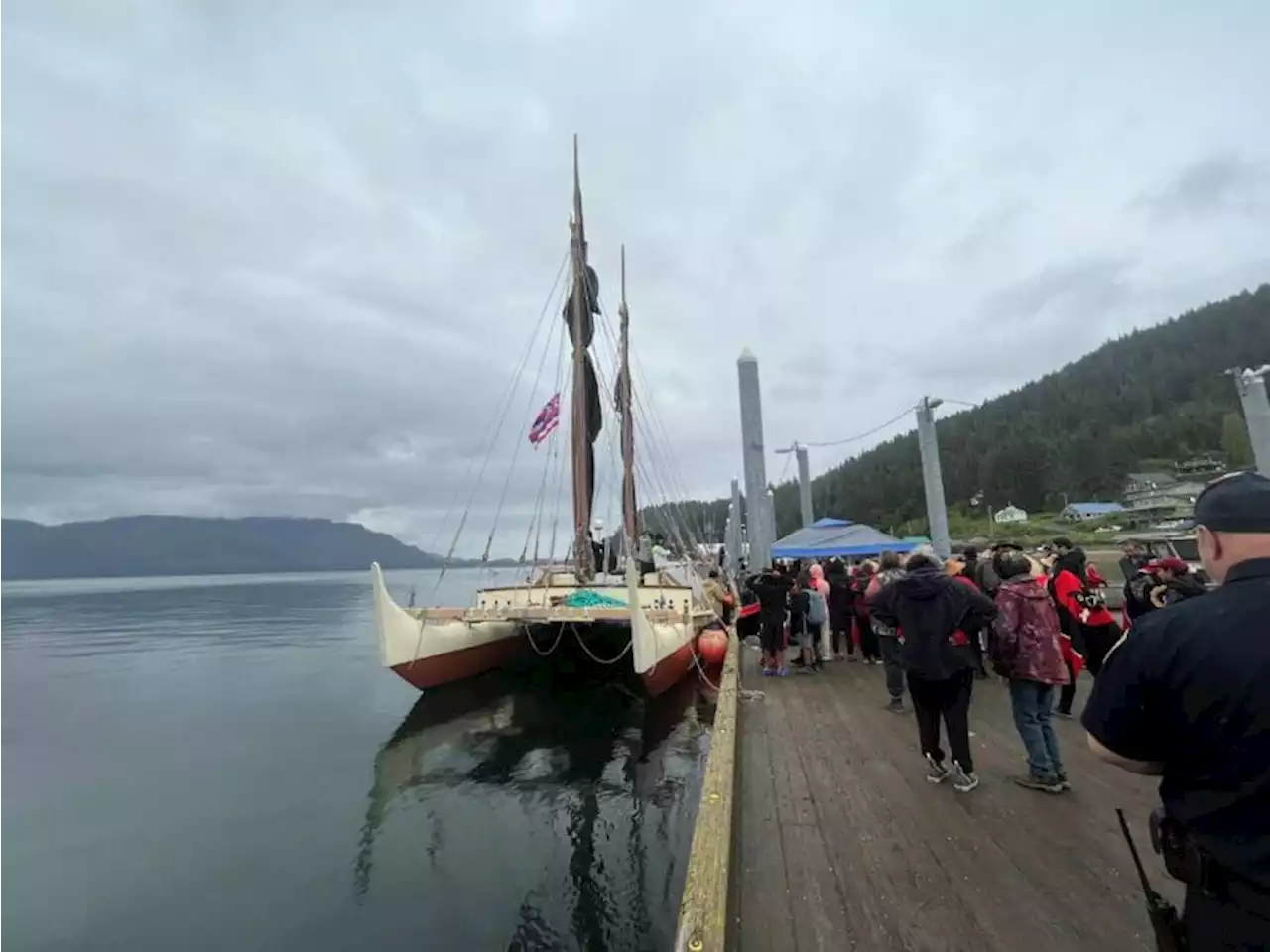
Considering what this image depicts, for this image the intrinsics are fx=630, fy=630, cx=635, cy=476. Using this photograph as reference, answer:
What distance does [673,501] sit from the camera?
75.4ft

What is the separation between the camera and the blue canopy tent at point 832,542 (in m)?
17.7

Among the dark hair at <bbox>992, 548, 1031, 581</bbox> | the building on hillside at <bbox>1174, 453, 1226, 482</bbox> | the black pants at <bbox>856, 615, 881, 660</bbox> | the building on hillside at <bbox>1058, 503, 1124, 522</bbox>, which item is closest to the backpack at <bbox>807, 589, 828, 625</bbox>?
the black pants at <bbox>856, 615, 881, 660</bbox>

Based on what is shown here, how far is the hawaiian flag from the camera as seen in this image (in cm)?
1614

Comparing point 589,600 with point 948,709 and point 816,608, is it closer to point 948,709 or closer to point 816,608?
point 816,608

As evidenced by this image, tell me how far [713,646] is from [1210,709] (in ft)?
37.3

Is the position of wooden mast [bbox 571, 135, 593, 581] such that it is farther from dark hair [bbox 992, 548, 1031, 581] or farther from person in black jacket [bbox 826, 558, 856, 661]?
dark hair [bbox 992, 548, 1031, 581]

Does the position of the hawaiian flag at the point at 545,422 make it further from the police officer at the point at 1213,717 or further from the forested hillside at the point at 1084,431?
the forested hillside at the point at 1084,431

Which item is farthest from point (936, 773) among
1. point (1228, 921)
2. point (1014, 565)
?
point (1228, 921)

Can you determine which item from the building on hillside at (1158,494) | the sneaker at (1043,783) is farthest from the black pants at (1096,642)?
the building on hillside at (1158,494)

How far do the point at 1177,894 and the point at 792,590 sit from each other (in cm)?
579

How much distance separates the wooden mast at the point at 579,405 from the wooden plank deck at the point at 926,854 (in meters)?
11.1

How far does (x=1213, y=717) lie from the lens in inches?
58.2

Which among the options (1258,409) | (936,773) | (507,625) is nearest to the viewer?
(936,773)

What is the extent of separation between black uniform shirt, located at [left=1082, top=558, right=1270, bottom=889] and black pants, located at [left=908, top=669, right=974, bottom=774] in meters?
3.04
